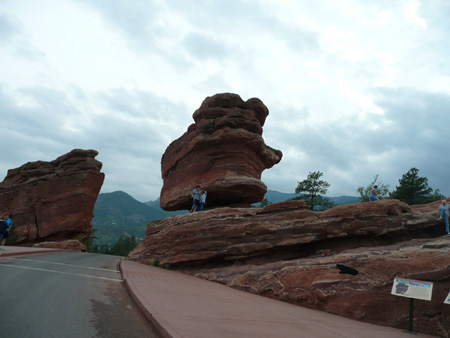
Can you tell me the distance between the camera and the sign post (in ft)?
20.2

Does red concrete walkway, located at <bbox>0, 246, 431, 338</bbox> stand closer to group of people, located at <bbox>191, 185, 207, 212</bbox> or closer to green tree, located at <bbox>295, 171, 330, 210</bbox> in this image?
group of people, located at <bbox>191, 185, 207, 212</bbox>

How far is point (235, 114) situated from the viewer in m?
20.8

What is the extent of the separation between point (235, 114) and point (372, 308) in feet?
51.6

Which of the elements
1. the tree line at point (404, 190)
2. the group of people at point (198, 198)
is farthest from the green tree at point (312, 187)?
the group of people at point (198, 198)

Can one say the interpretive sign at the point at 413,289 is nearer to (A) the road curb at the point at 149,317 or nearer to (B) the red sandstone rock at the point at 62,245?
(A) the road curb at the point at 149,317

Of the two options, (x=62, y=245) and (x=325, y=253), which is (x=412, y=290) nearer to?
(x=325, y=253)

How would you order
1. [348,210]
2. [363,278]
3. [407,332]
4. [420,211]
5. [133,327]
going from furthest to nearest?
[420,211], [348,210], [363,278], [407,332], [133,327]

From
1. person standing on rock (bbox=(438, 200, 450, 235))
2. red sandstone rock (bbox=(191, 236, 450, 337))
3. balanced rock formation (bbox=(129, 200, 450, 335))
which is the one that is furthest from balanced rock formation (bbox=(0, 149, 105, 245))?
person standing on rock (bbox=(438, 200, 450, 235))

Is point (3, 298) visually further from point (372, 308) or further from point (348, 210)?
point (348, 210)

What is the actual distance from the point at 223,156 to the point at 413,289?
1478 centimetres

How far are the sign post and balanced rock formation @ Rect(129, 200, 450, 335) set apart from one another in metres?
0.76

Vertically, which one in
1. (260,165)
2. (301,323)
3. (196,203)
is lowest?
(301,323)

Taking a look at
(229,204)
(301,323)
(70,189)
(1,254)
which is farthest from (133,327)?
(70,189)

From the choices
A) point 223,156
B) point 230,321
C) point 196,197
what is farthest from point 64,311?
point 223,156
